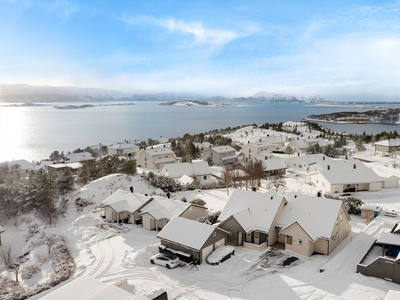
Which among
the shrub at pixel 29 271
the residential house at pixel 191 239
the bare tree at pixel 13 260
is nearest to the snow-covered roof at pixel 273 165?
the residential house at pixel 191 239

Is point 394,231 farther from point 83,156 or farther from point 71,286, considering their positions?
point 83,156

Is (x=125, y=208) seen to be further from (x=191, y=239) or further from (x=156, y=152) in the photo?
(x=156, y=152)

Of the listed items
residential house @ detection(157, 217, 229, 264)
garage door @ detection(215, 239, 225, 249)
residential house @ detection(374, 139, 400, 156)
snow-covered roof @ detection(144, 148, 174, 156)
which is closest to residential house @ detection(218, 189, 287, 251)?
residential house @ detection(157, 217, 229, 264)

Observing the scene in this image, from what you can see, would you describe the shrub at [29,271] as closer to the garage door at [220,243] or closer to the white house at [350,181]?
the garage door at [220,243]

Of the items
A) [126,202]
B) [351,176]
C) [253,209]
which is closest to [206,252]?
[253,209]

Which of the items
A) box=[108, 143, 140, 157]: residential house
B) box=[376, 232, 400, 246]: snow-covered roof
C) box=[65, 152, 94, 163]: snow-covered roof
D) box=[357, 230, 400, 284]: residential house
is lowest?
box=[65, 152, 94, 163]: snow-covered roof

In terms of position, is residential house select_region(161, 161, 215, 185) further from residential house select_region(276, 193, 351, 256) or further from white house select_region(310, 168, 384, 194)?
residential house select_region(276, 193, 351, 256)
